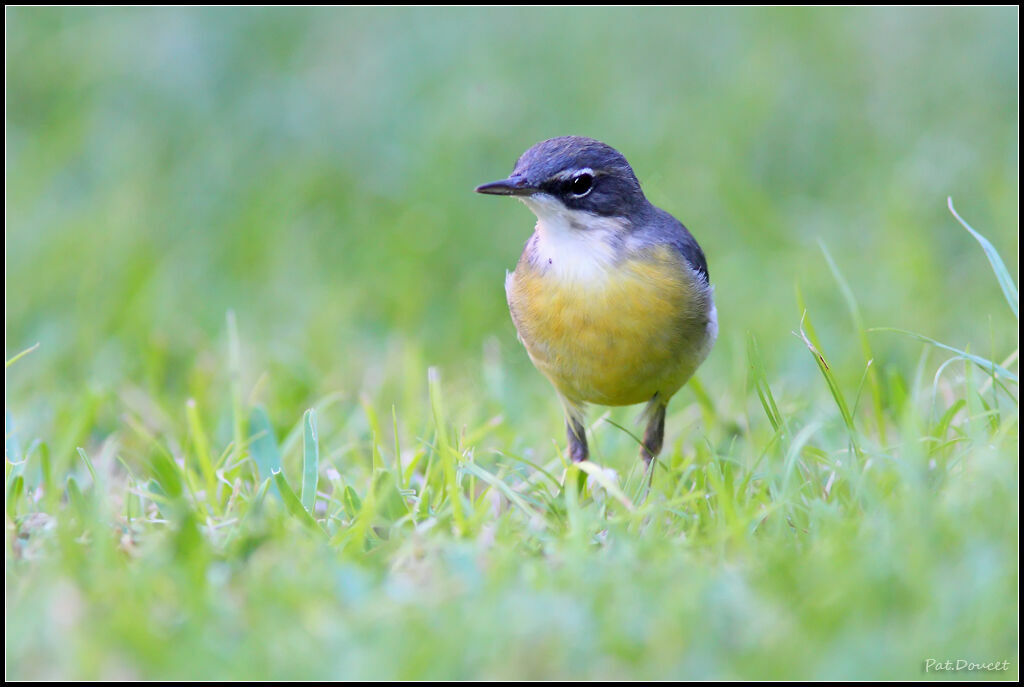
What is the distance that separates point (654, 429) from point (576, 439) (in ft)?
1.19

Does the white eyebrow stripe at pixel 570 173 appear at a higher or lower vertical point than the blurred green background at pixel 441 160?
higher

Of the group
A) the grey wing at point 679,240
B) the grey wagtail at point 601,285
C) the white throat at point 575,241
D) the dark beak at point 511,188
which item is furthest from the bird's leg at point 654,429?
the dark beak at point 511,188

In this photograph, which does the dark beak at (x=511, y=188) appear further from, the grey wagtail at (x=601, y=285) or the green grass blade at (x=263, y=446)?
the green grass blade at (x=263, y=446)

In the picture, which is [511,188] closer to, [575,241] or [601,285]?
[575,241]

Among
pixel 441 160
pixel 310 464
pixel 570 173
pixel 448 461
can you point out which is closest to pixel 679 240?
pixel 570 173

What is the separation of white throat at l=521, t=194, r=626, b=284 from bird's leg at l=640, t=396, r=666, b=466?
0.77 meters

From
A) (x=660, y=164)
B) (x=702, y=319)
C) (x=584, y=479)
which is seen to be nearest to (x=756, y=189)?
(x=660, y=164)

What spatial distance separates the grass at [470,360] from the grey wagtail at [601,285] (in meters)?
0.31

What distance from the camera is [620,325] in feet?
15.6

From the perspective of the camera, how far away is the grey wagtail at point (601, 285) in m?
4.76

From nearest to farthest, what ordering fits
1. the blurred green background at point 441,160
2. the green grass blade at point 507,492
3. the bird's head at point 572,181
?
the green grass blade at point 507,492 → the bird's head at point 572,181 → the blurred green background at point 441,160

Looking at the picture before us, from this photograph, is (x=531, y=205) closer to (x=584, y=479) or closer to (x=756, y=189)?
(x=584, y=479)

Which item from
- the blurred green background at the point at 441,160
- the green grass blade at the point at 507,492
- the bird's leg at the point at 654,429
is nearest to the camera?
the green grass blade at the point at 507,492

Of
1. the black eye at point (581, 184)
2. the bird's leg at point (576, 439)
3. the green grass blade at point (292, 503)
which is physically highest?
the black eye at point (581, 184)
